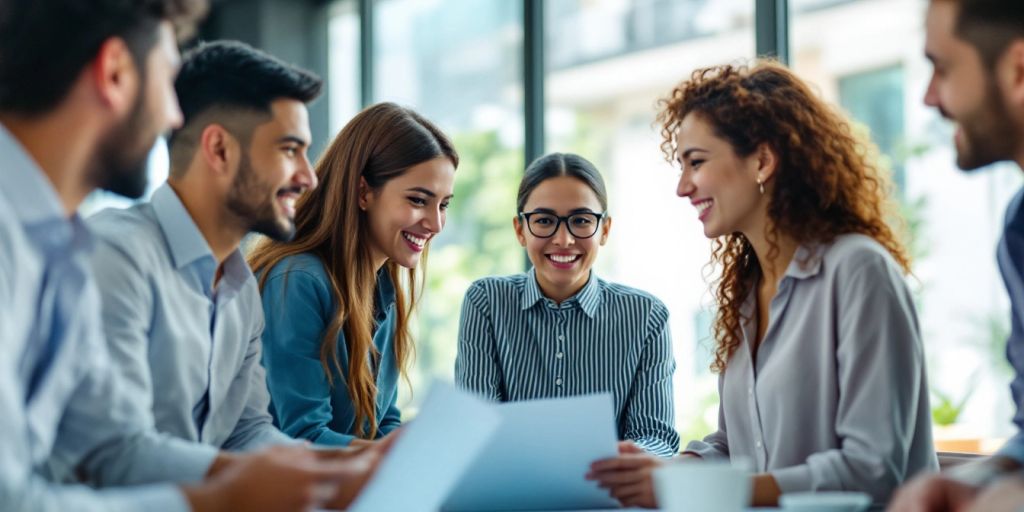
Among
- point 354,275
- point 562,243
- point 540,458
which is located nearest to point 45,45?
point 540,458

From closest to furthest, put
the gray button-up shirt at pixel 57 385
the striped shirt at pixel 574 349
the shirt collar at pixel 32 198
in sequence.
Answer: the gray button-up shirt at pixel 57 385
the shirt collar at pixel 32 198
the striped shirt at pixel 574 349

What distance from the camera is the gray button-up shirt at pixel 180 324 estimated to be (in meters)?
1.60

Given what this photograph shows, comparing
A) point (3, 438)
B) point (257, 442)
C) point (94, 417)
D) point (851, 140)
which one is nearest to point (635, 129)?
point (851, 140)

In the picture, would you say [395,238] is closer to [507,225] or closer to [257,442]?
[257,442]

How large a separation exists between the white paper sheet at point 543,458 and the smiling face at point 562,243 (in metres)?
1.12

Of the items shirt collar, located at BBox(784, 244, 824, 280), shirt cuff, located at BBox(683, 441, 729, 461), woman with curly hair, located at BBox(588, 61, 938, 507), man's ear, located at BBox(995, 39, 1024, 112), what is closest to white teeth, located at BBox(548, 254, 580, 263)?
woman with curly hair, located at BBox(588, 61, 938, 507)

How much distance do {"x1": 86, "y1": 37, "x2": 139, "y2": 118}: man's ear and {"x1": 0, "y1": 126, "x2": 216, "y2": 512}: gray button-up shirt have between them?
133mm

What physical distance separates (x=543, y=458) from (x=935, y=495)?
0.54 metres

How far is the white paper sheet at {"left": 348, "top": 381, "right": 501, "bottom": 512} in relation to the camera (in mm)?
1207

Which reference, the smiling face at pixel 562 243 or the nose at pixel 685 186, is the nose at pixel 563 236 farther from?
the nose at pixel 685 186

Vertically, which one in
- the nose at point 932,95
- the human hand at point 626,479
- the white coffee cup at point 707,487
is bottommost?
the human hand at point 626,479

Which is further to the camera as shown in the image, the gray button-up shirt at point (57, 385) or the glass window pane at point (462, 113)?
the glass window pane at point (462, 113)

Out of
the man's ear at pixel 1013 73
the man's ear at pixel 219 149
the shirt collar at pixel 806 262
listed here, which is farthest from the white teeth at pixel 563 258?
the man's ear at pixel 1013 73

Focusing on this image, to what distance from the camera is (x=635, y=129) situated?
420 cm
